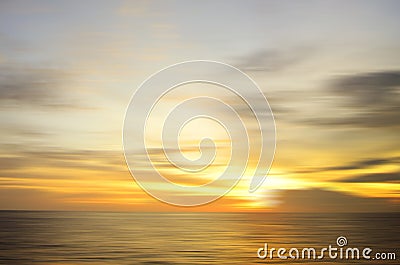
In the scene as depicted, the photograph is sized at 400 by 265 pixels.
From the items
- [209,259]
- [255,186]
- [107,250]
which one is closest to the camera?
[209,259]

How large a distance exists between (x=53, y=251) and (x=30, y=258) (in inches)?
61.9

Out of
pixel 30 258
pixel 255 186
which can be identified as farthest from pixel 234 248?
pixel 30 258

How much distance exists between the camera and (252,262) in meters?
13.7

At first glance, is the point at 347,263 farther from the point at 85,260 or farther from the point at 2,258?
the point at 2,258

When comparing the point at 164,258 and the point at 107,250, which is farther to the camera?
the point at 107,250

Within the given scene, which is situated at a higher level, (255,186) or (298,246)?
(255,186)

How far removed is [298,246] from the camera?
18562 millimetres

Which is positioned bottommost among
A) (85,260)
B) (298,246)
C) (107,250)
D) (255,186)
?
(85,260)

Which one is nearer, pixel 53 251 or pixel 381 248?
pixel 53 251

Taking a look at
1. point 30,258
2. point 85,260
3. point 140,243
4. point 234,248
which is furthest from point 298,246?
point 30,258

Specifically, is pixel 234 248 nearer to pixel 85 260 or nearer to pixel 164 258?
pixel 164 258

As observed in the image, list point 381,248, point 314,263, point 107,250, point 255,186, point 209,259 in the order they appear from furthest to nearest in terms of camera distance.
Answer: point 255,186 → point 381,248 → point 107,250 → point 209,259 → point 314,263

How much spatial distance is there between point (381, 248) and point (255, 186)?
19.9 ft

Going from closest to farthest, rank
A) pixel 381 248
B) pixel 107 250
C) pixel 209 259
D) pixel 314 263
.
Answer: pixel 314 263 < pixel 209 259 < pixel 107 250 < pixel 381 248
